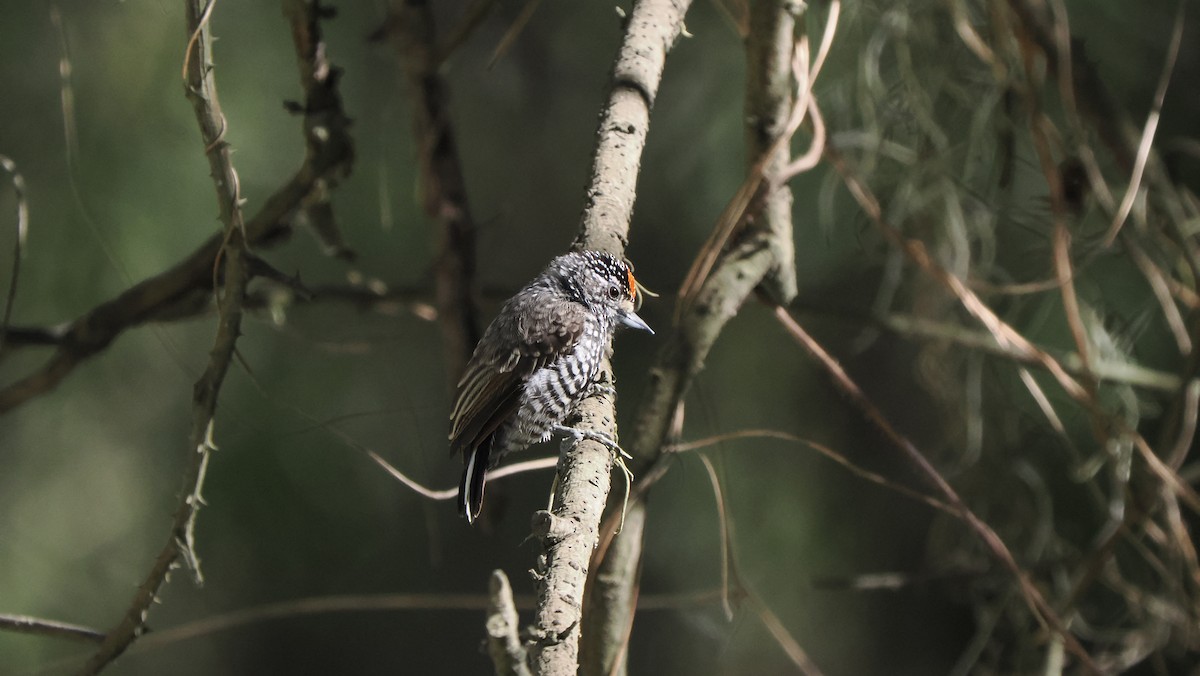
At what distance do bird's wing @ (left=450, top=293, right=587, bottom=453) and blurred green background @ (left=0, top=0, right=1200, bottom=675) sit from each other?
4.89 ft

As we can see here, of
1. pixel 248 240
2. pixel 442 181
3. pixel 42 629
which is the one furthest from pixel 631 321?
pixel 42 629

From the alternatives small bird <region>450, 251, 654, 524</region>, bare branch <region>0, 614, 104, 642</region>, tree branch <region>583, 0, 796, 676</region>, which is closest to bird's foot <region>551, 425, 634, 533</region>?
tree branch <region>583, 0, 796, 676</region>

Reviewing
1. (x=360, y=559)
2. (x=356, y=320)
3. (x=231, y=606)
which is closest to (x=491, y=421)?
(x=356, y=320)

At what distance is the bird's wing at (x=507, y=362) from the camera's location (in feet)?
7.89

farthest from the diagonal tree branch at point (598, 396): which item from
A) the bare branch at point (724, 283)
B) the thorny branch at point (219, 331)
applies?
the thorny branch at point (219, 331)

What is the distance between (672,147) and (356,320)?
1.55 meters

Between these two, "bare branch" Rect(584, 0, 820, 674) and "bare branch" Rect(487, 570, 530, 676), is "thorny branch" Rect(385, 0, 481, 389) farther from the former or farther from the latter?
"bare branch" Rect(487, 570, 530, 676)

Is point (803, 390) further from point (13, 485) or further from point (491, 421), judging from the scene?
point (13, 485)

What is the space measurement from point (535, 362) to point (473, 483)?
32cm

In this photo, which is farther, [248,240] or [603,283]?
[248,240]

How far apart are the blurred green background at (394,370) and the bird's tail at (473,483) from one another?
156 centimetres

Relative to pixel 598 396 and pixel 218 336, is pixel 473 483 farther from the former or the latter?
pixel 218 336

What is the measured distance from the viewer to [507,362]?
2453 millimetres

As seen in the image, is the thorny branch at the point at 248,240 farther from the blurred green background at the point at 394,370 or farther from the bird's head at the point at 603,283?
the blurred green background at the point at 394,370
